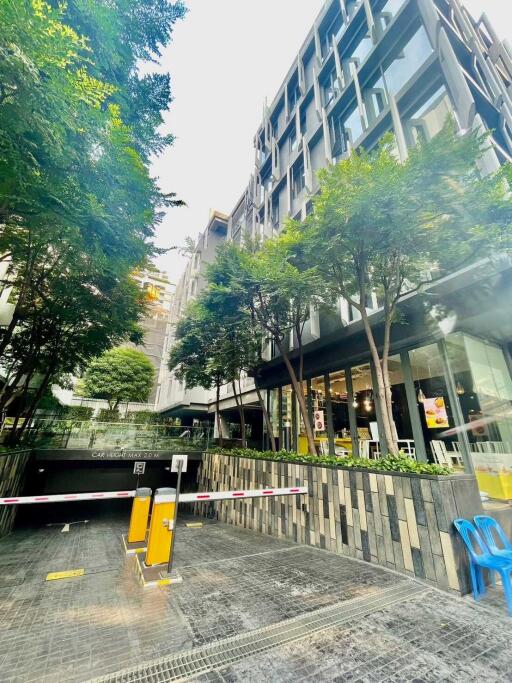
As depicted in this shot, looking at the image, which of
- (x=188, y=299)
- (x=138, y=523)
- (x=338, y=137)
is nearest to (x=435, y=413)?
(x=138, y=523)

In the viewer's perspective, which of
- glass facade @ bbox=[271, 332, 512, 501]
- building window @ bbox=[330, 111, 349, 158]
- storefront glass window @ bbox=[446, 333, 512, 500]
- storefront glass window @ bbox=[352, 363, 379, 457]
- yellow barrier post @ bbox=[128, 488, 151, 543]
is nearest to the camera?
yellow barrier post @ bbox=[128, 488, 151, 543]

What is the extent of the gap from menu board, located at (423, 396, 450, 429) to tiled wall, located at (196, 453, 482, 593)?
273cm

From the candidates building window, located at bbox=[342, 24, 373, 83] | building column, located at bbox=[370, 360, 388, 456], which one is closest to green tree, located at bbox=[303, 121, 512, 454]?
building column, located at bbox=[370, 360, 388, 456]

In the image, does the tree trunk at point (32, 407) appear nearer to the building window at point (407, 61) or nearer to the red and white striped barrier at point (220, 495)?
the red and white striped barrier at point (220, 495)

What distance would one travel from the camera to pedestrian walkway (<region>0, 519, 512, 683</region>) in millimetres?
2391

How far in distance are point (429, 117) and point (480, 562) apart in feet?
37.0

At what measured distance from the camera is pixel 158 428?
46.9ft

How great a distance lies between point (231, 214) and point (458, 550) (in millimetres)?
27244

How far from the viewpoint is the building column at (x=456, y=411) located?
21.2ft

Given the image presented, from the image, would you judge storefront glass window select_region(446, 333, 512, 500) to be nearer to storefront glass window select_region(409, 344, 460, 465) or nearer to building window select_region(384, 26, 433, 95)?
storefront glass window select_region(409, 344, 460, 465)

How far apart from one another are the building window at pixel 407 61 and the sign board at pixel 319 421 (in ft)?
36.5

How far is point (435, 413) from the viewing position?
23.4ft

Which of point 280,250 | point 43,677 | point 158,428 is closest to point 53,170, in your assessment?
point 280,250

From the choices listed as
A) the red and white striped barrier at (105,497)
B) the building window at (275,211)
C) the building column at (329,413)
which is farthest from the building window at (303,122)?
the red and white striped barrier at (105,497)
